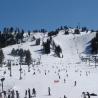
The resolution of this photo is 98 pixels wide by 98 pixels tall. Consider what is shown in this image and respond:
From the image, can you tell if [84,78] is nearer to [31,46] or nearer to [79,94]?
[79,94]

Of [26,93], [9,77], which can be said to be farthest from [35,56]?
[26,93]

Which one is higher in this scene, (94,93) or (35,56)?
(35,56)

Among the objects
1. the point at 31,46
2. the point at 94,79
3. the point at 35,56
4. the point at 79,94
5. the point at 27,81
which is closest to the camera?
the point at 79,94

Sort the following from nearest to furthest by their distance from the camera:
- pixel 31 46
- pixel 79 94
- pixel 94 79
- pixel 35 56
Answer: pixel 79 94
pixel 94 79
pixel 35 56
pixel 31 46

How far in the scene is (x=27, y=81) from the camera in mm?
79000

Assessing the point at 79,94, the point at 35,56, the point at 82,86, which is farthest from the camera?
the point at 35,56

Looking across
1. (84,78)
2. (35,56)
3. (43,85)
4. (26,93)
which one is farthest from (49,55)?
(26,93)

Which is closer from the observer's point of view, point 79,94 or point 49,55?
point 79,94

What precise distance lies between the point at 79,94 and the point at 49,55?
9985 centimetres

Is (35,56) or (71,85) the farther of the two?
(35,56)

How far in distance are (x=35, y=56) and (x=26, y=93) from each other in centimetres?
9866

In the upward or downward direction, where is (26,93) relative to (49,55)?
downward

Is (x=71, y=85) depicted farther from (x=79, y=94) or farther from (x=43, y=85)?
(x=79, y=94)

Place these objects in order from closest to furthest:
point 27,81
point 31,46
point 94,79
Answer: point 27,81
point 94,79
point 31,46
